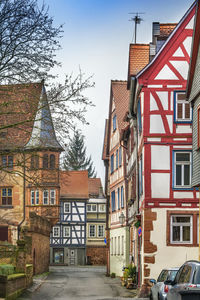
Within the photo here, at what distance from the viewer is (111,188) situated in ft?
144

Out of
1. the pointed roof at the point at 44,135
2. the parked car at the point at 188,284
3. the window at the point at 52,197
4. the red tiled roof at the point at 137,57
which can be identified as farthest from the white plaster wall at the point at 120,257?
the parked car at the point at 188,284

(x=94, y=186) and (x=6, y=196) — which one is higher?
(x=94, y=186)

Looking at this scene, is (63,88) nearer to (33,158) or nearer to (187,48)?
(33,158)

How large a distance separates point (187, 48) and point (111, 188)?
1912 cm

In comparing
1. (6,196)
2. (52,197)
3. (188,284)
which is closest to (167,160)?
(188,284)

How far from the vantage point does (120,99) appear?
40562mm

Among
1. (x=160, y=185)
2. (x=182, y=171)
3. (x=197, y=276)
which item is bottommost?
(x=197, y=276)

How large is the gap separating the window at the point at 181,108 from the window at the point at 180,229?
4090 mm

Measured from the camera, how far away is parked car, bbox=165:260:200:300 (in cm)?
1090

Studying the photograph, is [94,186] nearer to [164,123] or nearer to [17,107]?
[164,123]

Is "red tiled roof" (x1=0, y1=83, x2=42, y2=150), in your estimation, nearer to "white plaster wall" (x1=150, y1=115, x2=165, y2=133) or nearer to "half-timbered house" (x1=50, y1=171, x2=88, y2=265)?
"white plaster wall" (x1=150, y1=115, x2=165, y2=133)

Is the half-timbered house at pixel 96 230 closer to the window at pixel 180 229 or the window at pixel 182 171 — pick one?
the window at pixel 180 229

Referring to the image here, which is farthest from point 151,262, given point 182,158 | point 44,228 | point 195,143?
point 44,228

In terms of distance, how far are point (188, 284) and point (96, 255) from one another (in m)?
60.6
